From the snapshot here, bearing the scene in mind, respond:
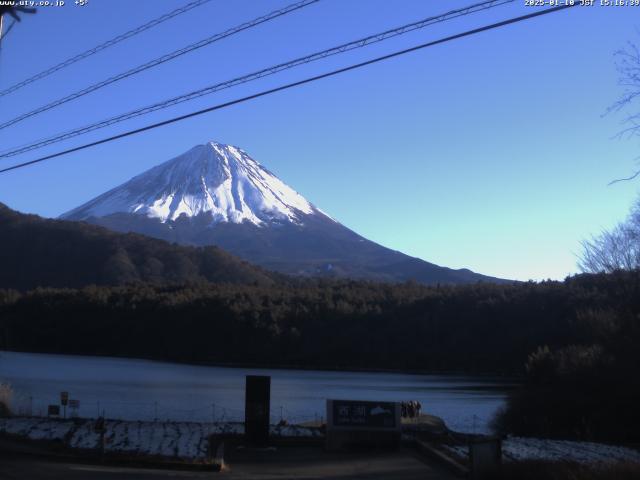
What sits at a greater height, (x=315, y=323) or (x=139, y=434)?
(x=315, y=323)

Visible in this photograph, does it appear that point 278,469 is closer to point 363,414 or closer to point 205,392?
point 363,414

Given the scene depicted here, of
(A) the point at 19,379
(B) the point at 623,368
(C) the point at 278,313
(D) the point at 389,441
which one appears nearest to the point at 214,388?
(A) the point at 19,379

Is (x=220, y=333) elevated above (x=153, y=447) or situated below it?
above

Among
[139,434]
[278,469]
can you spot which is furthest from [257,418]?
[139,434]

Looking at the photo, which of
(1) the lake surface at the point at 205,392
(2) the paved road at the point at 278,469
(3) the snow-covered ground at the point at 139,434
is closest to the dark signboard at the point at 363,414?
(2) the paved road at the point at 278,469

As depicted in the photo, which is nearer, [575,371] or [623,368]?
[623,368]

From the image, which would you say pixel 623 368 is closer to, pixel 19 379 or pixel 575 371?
pixel 575 371

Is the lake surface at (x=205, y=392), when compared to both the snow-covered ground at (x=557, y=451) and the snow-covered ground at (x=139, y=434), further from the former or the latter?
the snow-covered ground at (x=557, y=451)
